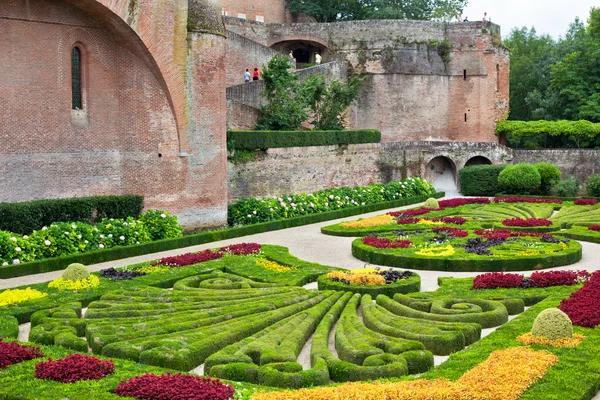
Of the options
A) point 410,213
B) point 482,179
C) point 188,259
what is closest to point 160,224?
point 188,259

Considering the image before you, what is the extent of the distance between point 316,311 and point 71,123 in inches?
433

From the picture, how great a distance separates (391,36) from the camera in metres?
42.2

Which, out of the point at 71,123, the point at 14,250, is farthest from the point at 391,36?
the point at 14,250

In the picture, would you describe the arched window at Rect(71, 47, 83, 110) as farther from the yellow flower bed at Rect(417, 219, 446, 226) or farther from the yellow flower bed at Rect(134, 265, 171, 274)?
the yellow flower bed at Rect(417, 219, 446, 226)

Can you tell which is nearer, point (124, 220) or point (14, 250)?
point (14, 250)

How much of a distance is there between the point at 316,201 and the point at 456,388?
61.5 ft

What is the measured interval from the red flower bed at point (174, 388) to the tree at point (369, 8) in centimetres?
4018

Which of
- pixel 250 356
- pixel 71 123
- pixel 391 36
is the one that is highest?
pixel 391 36

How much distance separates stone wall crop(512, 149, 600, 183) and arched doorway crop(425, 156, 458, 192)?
10.0ft

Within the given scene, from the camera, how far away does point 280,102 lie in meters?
32.0

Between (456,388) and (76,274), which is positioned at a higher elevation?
(76,274)

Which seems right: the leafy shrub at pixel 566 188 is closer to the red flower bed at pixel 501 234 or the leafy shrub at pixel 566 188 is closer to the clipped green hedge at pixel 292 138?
the clipped green hedge at pixel 292 138

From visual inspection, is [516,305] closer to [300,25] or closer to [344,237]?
[344,237]

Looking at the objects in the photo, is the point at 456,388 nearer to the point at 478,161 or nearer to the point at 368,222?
the point at 368,222
